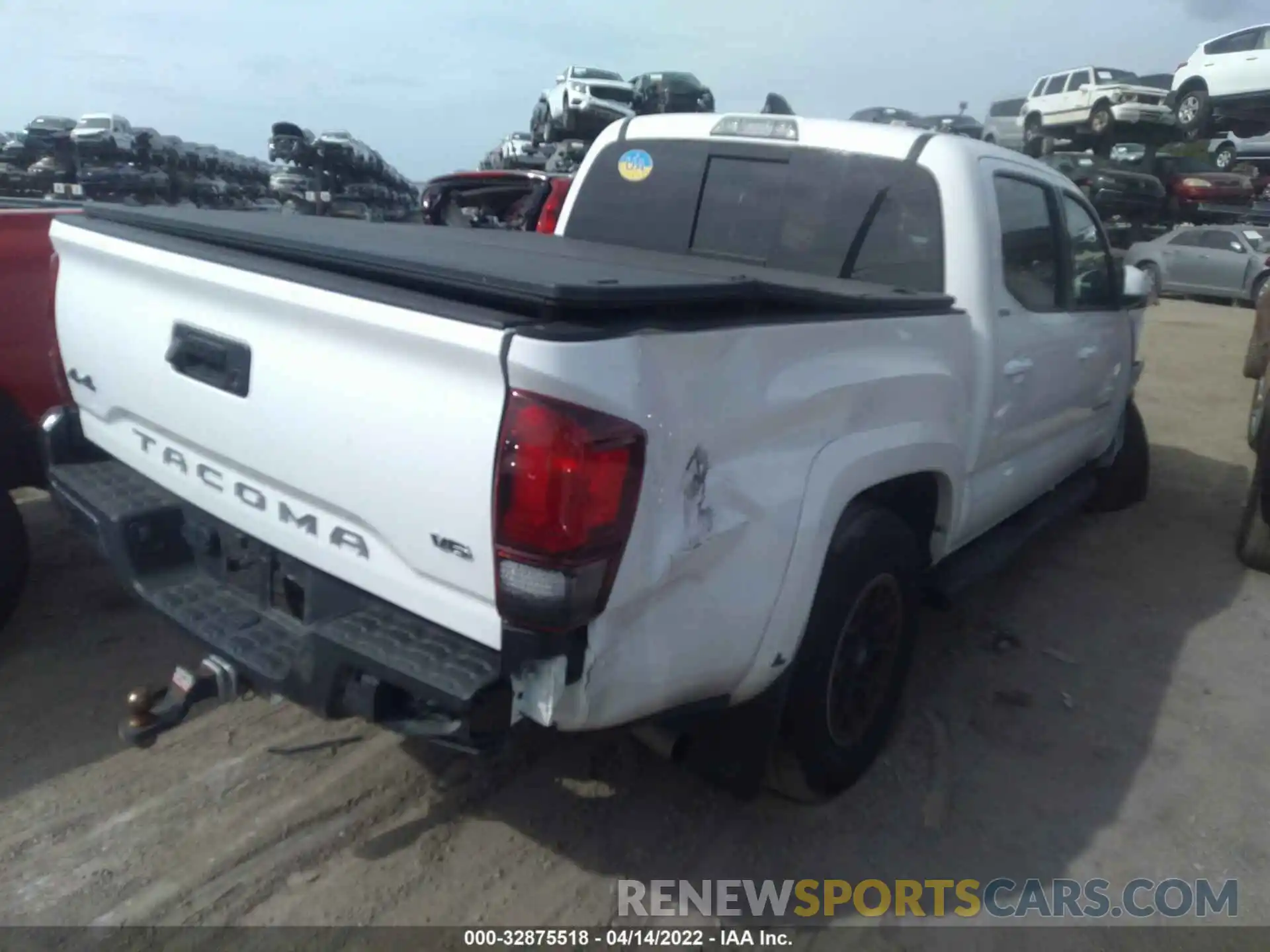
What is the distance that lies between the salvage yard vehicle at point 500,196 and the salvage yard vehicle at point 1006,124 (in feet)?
72.9

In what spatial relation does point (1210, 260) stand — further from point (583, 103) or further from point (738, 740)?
point (738, 740)

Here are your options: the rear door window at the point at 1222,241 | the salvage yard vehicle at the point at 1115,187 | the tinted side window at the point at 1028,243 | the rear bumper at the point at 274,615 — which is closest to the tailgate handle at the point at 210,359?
the rear bumper at the point at 274,615

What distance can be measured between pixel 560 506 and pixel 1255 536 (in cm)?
494

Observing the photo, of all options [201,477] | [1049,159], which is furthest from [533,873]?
[1049,159]

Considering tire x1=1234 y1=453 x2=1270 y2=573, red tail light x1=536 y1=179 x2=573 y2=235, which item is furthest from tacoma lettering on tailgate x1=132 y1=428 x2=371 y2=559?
tire x1=1234 y1=453 x2=1270 y2=573

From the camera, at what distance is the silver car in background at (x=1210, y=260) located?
17391 mm

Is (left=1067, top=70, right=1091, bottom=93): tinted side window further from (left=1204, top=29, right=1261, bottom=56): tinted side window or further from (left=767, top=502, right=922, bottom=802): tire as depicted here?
(left=767, top=502, right=922, bottom=802): tire

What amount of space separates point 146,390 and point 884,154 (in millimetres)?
2591

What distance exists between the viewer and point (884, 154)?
3592 mm

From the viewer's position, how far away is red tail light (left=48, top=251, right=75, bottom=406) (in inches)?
120

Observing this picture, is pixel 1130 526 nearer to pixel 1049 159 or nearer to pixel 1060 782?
pixel 1060 782

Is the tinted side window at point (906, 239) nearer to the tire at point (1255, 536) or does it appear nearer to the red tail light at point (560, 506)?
the red tail light at point (560, 506)

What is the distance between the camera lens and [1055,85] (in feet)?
80.0

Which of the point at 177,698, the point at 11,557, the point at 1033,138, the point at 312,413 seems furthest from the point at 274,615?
the point at 1033,138
